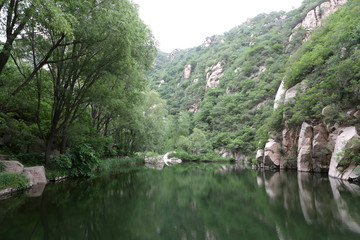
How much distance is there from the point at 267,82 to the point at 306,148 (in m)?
31.0

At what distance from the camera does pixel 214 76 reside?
71125 millimetres

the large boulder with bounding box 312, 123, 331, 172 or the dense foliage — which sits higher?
the dense foliage

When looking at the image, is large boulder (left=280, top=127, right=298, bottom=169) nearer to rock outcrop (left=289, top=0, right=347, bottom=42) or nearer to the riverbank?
the riverbank

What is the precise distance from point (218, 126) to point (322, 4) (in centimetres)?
3438

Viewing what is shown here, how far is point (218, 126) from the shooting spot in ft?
166

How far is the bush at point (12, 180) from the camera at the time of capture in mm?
7316

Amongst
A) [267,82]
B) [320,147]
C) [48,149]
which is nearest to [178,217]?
[48,149]

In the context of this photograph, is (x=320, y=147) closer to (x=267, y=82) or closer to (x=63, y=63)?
(x=63, y=63)

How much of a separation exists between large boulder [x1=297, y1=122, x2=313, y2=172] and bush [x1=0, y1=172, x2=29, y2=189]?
18.4m

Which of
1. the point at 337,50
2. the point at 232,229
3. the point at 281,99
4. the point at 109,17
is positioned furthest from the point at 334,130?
the point at 109,17

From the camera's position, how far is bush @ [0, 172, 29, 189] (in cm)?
732

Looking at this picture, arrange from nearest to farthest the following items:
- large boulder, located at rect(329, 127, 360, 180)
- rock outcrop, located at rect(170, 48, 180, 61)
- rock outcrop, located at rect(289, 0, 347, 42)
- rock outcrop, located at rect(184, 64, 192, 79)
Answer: large boulder, located at rect(329, 127, 360, 180)
rock outcrop, located at rect(289, 0, 347, 42)
rock outcrop, located at rect(184, 64, 192, 79)
rock outcrop, located at rect(170, 48, 180, 61)

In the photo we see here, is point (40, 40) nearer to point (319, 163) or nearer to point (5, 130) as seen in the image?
point (5, 130)

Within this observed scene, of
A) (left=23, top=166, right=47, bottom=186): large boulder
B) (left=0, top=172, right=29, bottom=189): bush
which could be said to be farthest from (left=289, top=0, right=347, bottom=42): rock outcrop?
(left=0, top=172, right=29, bottom=189): bush
